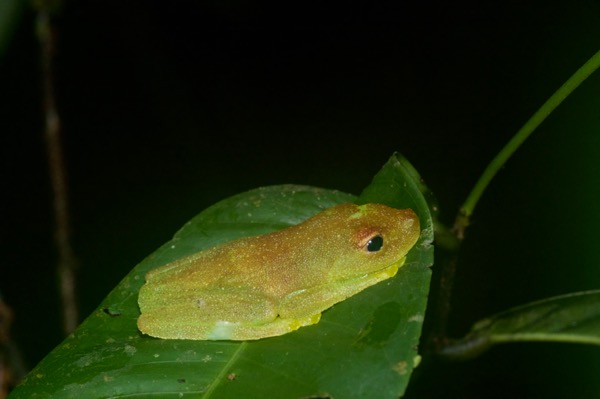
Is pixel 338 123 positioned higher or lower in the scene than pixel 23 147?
higher

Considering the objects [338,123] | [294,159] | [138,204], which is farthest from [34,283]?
[338,123]

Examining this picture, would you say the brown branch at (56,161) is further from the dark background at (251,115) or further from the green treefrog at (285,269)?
the green treefrog at (285,269)

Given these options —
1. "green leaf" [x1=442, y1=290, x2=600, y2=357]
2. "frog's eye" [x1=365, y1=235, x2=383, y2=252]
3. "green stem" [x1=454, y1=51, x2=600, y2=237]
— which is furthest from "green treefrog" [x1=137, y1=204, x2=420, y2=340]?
"green leaf" [x1=442, y1=290, x2=600, y2=357]

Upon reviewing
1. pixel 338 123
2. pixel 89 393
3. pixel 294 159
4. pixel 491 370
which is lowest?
pixel 491 370

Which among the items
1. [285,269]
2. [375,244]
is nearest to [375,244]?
[375,244]

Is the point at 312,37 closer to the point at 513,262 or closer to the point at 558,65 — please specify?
the point at 558,65

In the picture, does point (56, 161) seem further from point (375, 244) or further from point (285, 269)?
point (375, 244)

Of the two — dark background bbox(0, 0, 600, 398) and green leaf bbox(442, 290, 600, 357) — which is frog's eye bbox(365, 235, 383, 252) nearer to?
green leaf bbox(442, 290, 600, 357)
